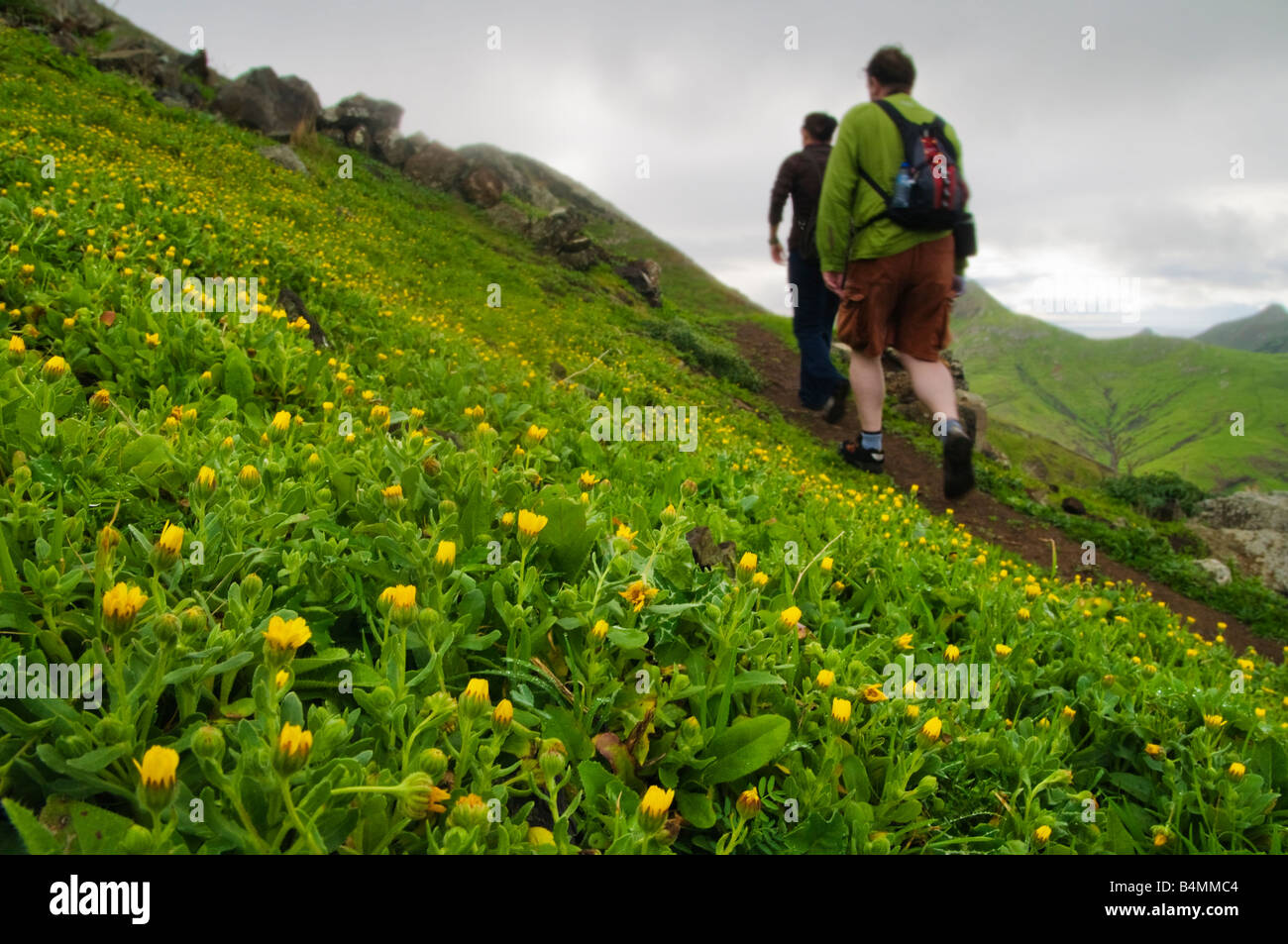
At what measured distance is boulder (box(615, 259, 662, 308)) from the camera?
917 inches

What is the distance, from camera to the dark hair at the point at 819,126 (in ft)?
33.6

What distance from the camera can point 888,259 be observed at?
5.80m

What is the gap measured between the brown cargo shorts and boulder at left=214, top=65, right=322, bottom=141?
20.6 meters

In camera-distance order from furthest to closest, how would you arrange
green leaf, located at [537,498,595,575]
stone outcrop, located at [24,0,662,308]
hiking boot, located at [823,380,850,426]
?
stone outcrop, located at [24,0,662,308] < hiking boot, located at [823,380,850,426] < green leaf, located at [537,498,595,575]

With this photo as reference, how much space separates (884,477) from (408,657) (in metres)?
6.92

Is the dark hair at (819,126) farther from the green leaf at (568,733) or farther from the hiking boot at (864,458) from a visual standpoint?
the green leaf at (568,733)

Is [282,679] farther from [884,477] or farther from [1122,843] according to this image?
[884,477]

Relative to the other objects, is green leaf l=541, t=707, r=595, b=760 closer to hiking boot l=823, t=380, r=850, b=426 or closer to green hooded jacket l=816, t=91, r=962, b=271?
green hooded jacket l=816, t=91, r=962, b=271

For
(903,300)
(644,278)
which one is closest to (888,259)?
(903,300)

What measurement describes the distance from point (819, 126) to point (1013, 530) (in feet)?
20.8

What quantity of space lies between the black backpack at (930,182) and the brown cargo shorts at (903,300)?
23cm

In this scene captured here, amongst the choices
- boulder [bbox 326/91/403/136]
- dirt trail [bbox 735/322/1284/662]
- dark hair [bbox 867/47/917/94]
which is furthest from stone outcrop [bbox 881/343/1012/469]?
boulder [bbox 326/91/403/136]

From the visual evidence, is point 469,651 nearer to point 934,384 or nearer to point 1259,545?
point 934,384

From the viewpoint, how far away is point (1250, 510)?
1587 cm
